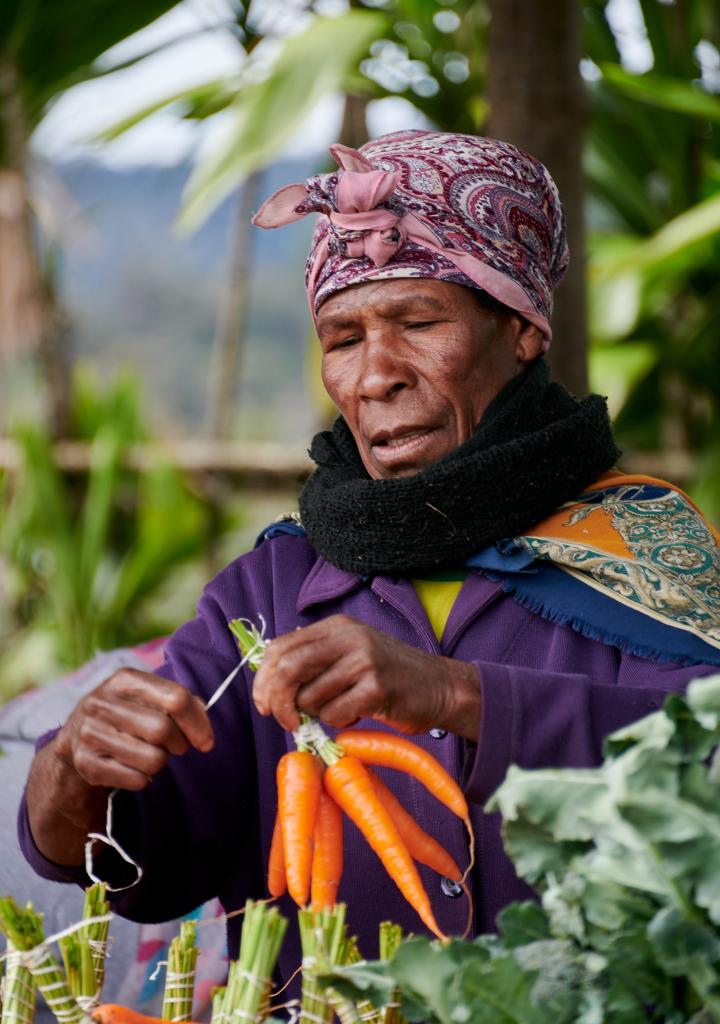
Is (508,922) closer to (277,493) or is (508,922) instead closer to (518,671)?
(518,671)

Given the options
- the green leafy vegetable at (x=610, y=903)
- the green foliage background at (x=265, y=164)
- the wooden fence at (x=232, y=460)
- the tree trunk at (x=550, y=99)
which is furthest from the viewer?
the wooden fence at (x=232, y=460)

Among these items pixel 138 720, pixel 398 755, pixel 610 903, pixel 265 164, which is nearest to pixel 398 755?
pixel 398 755

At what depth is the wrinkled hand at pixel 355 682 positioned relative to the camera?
1.63 metres

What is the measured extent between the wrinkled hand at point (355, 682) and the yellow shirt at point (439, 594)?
521mm

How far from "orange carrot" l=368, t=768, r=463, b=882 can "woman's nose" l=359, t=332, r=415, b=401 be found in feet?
1.99

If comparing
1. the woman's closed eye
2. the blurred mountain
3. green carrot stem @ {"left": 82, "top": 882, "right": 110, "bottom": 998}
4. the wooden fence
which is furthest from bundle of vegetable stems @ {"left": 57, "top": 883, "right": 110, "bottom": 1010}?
the blurred mountain

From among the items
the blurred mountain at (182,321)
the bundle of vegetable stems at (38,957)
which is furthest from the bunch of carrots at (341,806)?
the blurred mountain at (182,321)

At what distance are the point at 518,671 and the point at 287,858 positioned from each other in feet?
1.35

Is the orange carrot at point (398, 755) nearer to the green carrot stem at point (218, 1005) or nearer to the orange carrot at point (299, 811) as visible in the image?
the orange carrot at point (299, 811)

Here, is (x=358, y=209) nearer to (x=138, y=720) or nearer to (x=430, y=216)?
(x=430, y=216)

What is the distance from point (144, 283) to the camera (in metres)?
36.0

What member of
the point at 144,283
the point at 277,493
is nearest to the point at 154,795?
the point at 277,493

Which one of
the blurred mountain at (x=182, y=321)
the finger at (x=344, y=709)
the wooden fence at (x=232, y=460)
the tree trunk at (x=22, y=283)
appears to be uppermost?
the finger at (x=344, y=709)

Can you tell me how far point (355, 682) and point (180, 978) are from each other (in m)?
0.52
